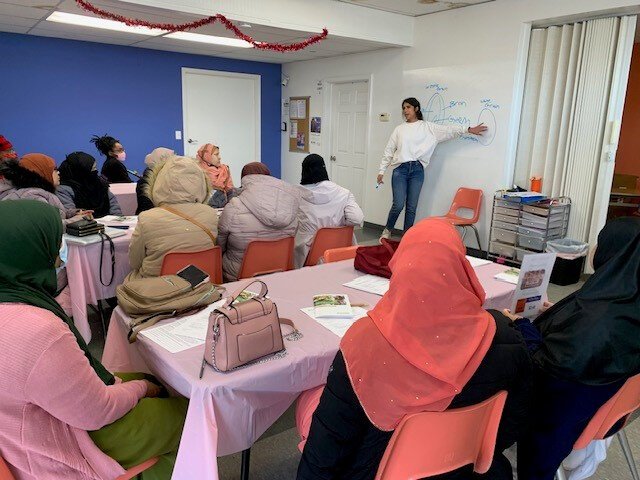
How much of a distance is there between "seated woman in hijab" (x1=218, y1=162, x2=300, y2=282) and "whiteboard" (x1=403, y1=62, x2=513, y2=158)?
3.18m

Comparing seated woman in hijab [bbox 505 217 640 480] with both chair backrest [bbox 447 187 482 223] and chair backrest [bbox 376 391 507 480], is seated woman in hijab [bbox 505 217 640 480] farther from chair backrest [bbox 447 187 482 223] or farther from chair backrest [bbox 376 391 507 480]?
chair backrest [bbox 447 187 482 223]

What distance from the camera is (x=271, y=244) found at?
2.89 m

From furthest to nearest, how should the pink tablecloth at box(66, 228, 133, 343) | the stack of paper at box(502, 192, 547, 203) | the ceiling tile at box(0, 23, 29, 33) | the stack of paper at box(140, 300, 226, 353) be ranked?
the ceiling tile at box(0, 23, 29, 33)
the stack of paper at box(502, 192, 547, 203)
the pink tablecloth at box(66, 228, 133, 343)
the stack of paper at box(140, 300, 226, 353)

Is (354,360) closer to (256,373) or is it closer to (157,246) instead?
(256,373)

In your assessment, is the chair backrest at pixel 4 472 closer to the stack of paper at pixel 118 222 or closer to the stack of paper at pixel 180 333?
the stack of paper at pixel 180 333

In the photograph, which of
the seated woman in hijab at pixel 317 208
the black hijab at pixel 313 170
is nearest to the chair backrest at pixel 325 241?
the seated woman in hijab at pixel 317 208

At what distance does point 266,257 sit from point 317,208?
646mm

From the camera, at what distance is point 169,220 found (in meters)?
2.49

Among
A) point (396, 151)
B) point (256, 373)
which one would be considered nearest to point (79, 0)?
point (396, 151)

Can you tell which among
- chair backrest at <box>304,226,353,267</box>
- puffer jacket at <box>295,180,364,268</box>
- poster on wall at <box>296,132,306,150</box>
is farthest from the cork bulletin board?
chair backrest at <box>304,226,353,267</box>

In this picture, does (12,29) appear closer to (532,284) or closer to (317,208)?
(317,208)

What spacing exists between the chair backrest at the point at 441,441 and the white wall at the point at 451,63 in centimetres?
432

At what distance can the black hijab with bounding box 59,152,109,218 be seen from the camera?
3.66 metres

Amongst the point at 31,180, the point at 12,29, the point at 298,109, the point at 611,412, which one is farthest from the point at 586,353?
the point at 298,109
